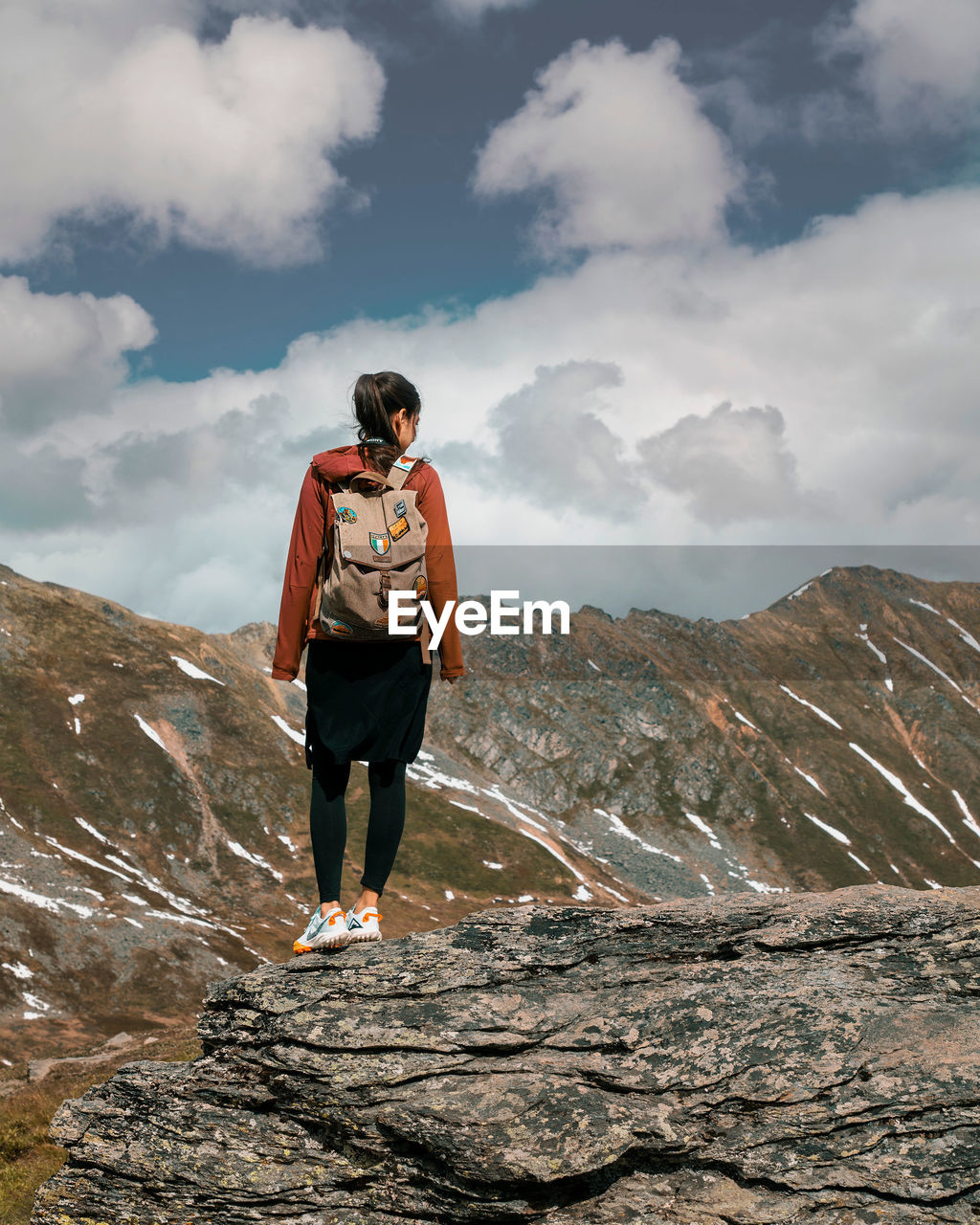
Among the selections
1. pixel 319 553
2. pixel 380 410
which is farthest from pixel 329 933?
pixel 380 410

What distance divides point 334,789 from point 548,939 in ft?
11.4

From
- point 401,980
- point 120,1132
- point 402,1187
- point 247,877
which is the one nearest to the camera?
point 402,1187

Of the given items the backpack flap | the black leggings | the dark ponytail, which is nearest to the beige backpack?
the backpack flap

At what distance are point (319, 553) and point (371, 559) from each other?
87cm

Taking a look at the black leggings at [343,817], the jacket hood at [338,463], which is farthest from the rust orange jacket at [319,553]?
the black leggings at [343,817]

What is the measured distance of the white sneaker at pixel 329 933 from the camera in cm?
1035

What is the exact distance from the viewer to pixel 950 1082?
788 cm

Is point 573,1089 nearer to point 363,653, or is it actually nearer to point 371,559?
point 363,653

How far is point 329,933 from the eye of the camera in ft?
33.9

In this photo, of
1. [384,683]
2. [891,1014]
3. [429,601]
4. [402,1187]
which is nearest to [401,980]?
[402,1187]

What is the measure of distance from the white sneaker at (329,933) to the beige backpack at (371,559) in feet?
11.9

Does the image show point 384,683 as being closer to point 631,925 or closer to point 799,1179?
point 631,925

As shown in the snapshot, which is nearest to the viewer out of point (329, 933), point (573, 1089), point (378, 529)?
point (573, 1089)

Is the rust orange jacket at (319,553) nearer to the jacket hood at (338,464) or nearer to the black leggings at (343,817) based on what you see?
the jacket hood at (338,464)
